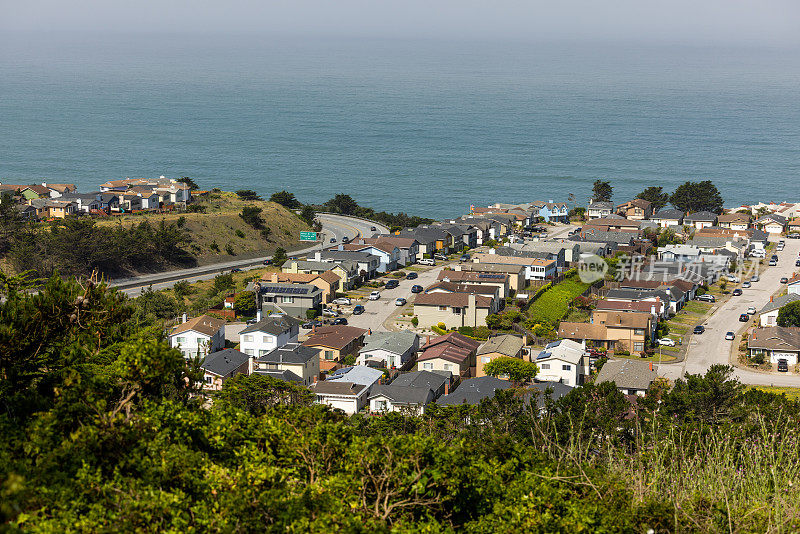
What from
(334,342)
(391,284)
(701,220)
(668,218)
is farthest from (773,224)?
(334,342)

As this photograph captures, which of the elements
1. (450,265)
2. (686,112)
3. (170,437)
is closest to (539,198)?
(450,265)

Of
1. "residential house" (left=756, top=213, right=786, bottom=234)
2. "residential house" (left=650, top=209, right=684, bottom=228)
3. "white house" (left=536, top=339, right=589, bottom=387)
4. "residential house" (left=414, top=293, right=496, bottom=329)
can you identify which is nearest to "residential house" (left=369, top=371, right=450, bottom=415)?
"white house" (left=536, top=339, right=589, bottom=387)

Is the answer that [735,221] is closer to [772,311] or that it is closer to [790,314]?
[772,311]

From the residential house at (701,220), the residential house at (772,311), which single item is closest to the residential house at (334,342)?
the residential house at (772,311)

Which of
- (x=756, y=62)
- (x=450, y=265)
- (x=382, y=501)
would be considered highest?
(x=756, y=62)

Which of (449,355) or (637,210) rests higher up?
(637,210)

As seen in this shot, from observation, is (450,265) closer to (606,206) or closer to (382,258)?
(382,258)

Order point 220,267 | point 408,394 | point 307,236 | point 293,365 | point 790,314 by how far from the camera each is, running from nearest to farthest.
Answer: point 408,394 → point 293,365 → point 790,314 → point 220,267 → point 307,236

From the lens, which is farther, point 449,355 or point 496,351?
point 496,351
